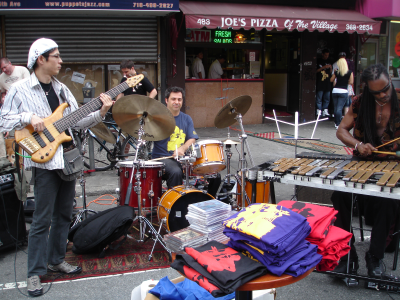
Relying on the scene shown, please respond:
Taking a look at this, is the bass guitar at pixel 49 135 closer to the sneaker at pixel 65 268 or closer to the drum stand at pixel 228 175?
the sneaker at pixel 65 268

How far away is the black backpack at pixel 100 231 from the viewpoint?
12.6 feet

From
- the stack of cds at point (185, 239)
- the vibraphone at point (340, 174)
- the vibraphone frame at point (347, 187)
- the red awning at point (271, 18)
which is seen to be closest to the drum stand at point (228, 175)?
the vibraphone at point (340, 174)

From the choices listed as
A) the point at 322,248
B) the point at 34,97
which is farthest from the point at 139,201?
the point at 322,248

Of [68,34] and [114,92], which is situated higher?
[68,34]

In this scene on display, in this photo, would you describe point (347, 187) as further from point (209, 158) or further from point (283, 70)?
point (283, 70)

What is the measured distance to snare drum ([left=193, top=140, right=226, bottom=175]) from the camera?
4.74m

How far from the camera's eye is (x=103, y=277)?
3545mm

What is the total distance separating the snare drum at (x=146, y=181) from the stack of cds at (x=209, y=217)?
1153mm

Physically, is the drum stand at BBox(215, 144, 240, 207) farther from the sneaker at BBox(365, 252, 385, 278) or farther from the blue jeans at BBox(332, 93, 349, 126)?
the blue jeans at BBox(332, 93, 349, 126)

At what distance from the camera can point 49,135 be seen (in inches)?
130

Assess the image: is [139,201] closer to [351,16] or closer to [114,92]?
[114,92]

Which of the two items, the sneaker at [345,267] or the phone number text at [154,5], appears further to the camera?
the phone number text at [154,5]

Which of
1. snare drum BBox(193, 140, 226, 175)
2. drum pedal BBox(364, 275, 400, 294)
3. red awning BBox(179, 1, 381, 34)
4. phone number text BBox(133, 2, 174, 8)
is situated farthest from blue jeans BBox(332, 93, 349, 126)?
drum pedal BBox(364, 275, 400, 294)

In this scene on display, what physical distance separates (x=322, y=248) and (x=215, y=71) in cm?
Result: 940
